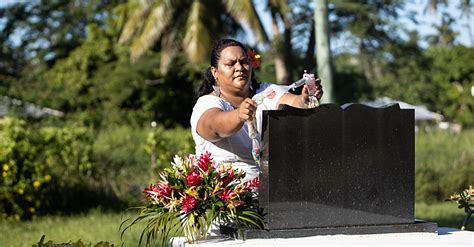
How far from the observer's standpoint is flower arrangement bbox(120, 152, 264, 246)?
4.45 metres

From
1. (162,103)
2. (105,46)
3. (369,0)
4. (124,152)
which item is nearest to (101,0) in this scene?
(105,46)

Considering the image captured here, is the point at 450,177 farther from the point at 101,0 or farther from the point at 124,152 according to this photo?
the point at 101,0

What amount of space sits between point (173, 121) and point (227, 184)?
2990 cm

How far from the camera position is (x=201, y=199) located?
4.47 metres

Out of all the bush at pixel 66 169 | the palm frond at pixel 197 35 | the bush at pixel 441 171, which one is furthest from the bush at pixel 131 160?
the palm frond at pixel 197 35

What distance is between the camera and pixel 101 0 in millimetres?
39250

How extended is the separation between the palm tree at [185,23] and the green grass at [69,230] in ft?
33.0

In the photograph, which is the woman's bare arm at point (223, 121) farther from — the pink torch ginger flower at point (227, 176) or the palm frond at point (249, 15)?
the palm frond at point (249, 15)

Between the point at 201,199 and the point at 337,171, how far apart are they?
2.31ft

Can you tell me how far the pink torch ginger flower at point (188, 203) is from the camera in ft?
14.5

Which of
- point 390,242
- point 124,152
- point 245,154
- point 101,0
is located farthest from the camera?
point 101,0

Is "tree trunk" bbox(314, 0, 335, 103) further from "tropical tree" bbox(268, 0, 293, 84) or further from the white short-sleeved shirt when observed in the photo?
"tropical tree" bbox(268, 0, 293, 84)

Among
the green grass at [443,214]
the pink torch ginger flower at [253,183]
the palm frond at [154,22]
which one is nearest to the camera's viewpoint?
the pink torch ginger flower at [253,183]

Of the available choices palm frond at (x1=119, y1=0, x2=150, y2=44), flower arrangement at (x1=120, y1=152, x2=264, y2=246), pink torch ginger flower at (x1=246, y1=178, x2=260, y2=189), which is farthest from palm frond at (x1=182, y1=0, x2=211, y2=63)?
flower arrangement at (x1=120, y1=152, x2=264, y2=246)
